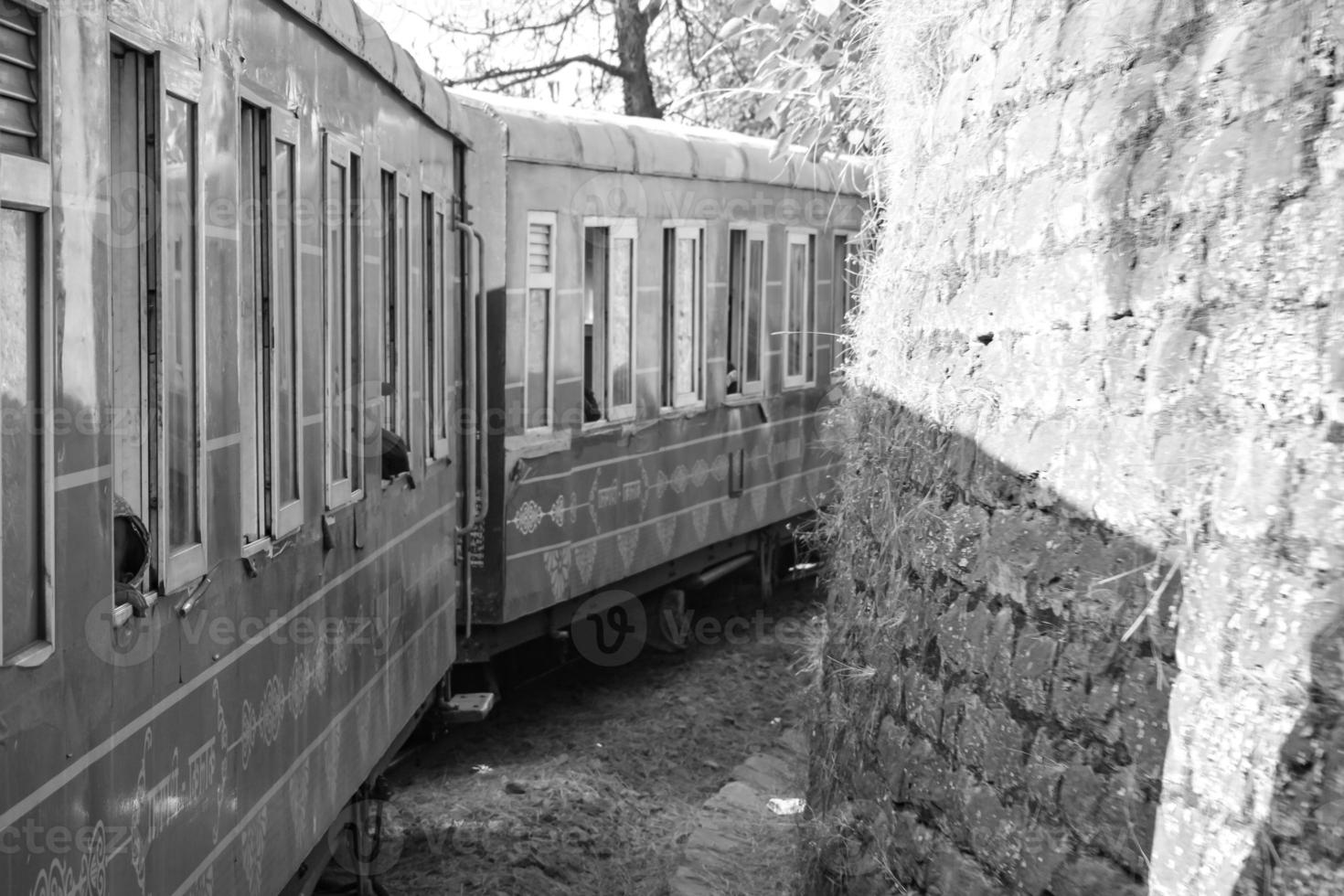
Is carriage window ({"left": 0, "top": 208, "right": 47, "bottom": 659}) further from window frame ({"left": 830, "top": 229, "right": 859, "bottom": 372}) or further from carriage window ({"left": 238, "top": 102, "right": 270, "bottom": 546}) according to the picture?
window frame ({"left": 830, "top": 229, "right": 859, "bottom": 372})

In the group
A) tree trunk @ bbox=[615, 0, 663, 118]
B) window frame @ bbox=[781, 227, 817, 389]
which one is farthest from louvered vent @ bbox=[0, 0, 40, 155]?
tree trunk @ bbox=[615, 0, 663, 118]

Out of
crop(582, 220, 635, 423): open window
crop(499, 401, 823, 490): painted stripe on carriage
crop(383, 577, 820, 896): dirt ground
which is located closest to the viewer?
crop(383, 577, 820, 896): dirt ground

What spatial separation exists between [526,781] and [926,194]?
4.01m

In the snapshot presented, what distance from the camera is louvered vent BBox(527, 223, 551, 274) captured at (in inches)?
336

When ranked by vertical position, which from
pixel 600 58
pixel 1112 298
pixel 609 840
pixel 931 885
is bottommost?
pixel 609 840

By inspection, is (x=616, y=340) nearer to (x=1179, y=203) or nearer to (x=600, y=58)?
(x=1179, y=203)

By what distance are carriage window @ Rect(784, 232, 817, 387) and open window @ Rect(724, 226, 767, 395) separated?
0.53m

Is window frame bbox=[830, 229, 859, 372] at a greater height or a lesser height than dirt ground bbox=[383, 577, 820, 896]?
greater

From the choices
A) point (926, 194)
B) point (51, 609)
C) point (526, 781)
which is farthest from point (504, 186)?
point (51, 609)

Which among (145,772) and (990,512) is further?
(990,512)

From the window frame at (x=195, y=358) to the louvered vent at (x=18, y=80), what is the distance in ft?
2.11

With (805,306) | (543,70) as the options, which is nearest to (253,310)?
(805,306)

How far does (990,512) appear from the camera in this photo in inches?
160

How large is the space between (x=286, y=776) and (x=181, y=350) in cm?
148
